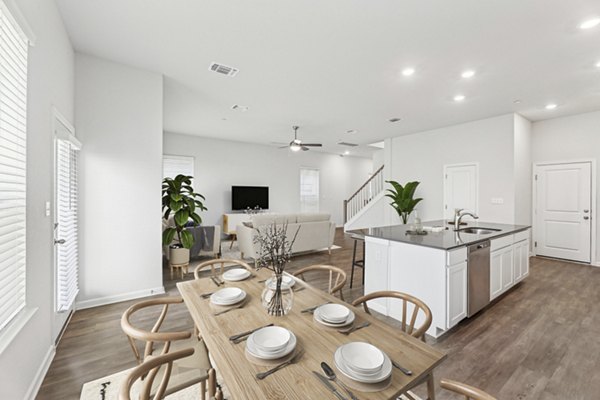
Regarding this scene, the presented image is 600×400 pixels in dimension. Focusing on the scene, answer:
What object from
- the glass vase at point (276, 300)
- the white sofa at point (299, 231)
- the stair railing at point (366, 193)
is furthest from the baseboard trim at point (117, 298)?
the stair railing at point (366, 193)

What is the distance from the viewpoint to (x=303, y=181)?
32.2 ft

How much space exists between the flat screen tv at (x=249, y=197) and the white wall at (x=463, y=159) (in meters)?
4.04

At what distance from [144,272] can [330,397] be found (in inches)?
133

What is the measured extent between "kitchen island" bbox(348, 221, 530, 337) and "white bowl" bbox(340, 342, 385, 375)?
5.62 feet

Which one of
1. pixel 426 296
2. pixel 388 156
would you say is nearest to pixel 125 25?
pixel 426 296

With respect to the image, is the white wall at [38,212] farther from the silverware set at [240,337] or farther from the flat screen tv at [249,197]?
the flat screen tv at [249,197]

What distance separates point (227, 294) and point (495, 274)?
3.33 m

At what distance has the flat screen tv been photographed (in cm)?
813

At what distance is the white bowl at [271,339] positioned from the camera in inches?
42.1

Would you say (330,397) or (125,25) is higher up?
(125,25)

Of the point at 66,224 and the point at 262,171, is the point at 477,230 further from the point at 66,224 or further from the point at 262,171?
the point at 262,171

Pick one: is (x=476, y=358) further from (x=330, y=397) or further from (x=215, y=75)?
(x=215, y=75)

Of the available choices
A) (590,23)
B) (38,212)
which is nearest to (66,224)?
(38,212)

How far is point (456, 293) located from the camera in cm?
260
